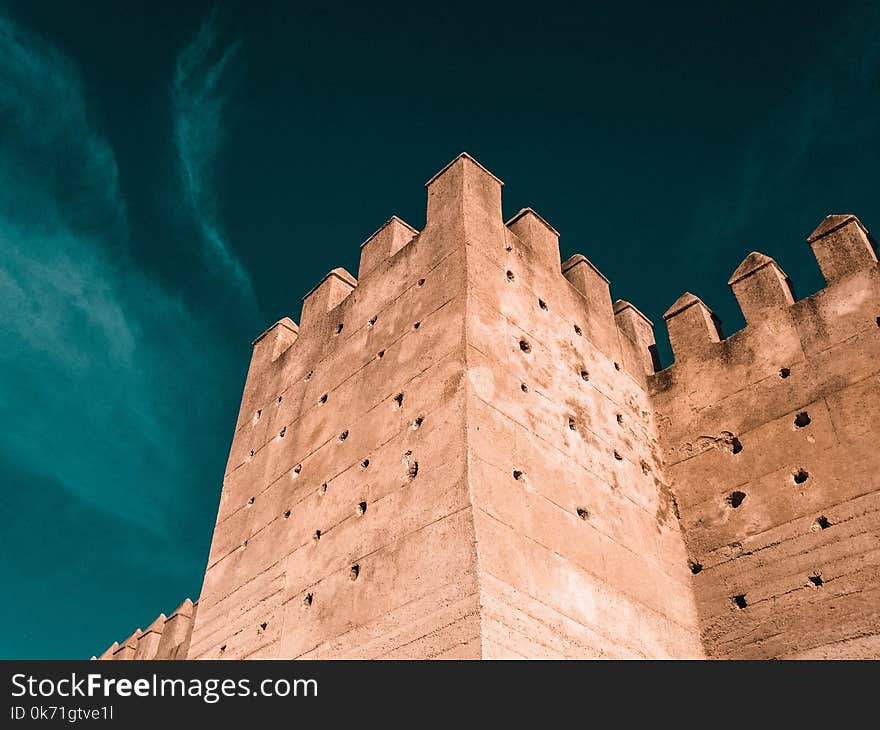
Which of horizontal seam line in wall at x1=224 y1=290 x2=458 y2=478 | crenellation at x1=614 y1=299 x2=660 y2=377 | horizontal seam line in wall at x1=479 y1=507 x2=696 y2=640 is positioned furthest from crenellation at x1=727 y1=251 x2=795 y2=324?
horizontal seam line in wall at x1=224 y1=290 x2=458 y2=478

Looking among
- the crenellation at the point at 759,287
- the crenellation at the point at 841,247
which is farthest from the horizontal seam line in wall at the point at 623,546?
the crenellation at the point at 841,247

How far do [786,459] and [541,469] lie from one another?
11.2 ft

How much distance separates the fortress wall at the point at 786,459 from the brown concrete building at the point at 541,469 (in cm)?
3

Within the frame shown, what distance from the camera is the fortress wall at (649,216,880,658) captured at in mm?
8891

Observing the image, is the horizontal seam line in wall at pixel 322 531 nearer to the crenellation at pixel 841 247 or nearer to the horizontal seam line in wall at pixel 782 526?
the horizontal seam line in wall at pixel 782 526

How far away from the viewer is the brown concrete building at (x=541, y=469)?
7.95 metres

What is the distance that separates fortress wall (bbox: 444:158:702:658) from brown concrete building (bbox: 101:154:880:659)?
4 cm

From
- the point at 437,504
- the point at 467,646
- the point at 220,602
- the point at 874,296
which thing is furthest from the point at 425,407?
the point at 874,296

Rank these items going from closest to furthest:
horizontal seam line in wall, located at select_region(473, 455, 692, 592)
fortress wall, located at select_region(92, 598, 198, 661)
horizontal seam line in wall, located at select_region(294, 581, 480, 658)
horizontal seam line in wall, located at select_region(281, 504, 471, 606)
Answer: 1. horizontal seam line in wall, located at select_region(294, 581, 480, 658)
2. horizontal seam line in wall, located at select_region(281, 504, 471, 606)
3. horizontal seam line in wall, located at select_region(473, 455, 692, 592)
4. fortress wall, located at select_region(92, 598, 198, 661)

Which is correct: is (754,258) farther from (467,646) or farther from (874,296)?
(467,646)

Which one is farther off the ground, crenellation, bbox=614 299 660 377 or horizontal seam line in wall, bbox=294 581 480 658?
crenellation, bbox=614 299 660 377

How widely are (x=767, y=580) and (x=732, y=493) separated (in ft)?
4.17

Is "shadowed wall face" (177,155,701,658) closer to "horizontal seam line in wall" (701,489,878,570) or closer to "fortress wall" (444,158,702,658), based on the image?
"fortress wall" (444,158,702,658)
